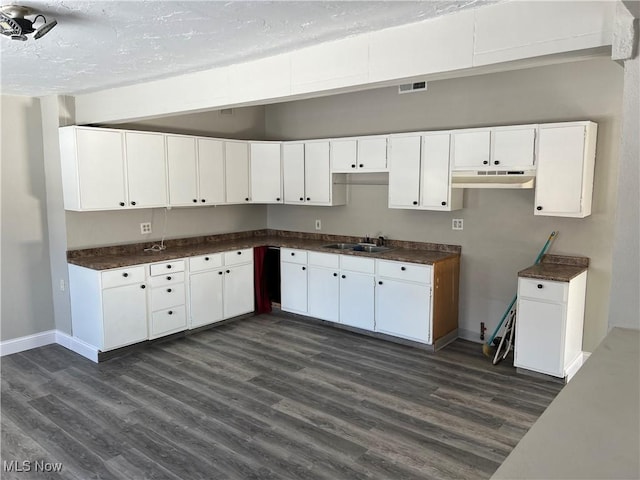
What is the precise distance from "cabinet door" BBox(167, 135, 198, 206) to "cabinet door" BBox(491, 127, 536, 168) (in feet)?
10.0

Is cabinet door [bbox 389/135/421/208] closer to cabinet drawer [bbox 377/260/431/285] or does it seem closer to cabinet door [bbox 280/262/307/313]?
cabinet drawer [bbox 377/260/431/285]

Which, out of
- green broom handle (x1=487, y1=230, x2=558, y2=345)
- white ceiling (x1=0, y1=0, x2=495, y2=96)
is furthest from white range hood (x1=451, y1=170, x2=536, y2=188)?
white ceiling (x1=0, y1=0, x2=495, y2=96)

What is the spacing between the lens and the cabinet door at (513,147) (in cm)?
→ 400

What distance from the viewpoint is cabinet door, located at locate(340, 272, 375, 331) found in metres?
4.89

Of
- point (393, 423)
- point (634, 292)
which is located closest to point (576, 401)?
point (634, 292)

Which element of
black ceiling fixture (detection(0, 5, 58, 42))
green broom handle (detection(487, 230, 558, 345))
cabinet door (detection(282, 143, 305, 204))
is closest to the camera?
black ceiling fixture (detection(0, 5, 58, 42))

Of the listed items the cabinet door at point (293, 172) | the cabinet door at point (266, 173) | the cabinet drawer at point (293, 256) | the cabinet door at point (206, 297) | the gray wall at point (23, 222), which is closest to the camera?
the gray wall at point (23, 222)

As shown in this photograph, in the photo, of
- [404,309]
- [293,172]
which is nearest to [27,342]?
[293,172]

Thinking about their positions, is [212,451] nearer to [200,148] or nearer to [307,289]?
[307,289]

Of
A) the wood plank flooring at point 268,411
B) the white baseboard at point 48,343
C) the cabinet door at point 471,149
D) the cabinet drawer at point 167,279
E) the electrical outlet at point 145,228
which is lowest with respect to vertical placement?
the wood plank flooring at point 268,411

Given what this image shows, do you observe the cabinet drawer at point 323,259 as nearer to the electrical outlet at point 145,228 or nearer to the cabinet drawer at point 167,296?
the cabinet drawer at point 167,296

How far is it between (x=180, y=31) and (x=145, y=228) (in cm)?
309

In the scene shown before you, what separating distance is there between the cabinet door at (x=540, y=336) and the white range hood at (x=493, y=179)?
0.98m

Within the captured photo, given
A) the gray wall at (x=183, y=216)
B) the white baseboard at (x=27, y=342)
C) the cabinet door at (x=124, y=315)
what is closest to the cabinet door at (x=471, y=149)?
the gray wall at (x=183, y=216)
